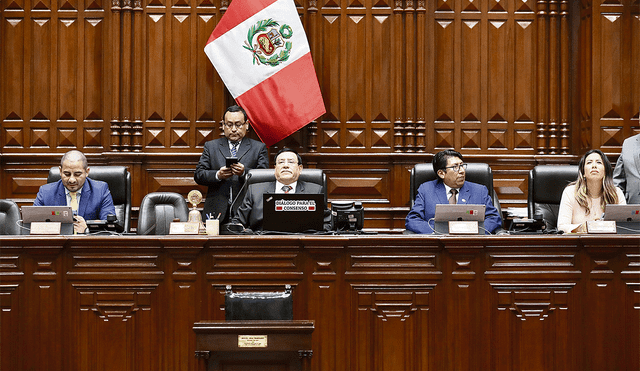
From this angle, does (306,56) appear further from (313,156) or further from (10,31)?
(10,31)

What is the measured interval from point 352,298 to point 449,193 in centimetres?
143

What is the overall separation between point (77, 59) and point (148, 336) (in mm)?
3579

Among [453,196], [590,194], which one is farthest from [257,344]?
[590,194]

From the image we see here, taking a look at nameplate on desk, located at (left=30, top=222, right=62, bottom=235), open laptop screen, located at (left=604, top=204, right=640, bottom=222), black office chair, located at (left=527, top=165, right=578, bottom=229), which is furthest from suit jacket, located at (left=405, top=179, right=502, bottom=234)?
nameplate on desk, located at (left=30, top=222, right=62, bottom=235)

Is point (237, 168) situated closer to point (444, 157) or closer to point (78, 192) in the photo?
point (78, 192)

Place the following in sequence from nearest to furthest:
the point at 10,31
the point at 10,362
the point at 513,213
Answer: the point at 10,362 < the point at 513,213 < the point at 10,31

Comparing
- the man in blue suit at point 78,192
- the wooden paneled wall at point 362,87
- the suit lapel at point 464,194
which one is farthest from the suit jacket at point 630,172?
the man in blue suit at point 78,192

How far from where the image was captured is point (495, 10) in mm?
5965

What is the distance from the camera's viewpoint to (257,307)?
279cm

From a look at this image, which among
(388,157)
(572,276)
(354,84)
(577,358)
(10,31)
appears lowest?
(577,358)

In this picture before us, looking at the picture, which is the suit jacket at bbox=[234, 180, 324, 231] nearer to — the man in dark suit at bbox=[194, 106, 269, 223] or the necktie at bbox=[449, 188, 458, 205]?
the man in dark suit at bbox=[194, 106, 269, 223]

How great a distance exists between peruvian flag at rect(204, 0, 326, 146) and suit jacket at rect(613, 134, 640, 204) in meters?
2.45

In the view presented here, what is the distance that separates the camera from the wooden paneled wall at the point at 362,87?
228 inches

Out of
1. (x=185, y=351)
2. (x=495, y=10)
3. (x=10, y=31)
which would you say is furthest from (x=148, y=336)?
(x=495, y=10)
